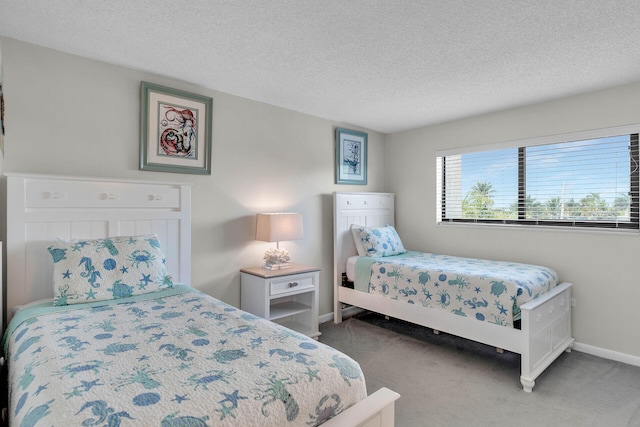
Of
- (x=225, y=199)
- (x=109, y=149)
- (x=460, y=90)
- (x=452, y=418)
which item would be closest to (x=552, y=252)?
(x=460, y=90)

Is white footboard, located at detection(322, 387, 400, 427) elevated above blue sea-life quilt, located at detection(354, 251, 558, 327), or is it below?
below

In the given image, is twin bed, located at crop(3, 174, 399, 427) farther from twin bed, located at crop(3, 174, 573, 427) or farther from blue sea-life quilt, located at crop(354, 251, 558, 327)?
blue sea-life quilt, located at crop(354, 251, 558, 327)

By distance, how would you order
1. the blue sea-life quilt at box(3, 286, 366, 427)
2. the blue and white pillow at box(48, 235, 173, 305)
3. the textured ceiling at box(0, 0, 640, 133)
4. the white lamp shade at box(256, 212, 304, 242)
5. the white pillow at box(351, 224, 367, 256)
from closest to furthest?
1. the blue sea-life quilt at box(3, 286, 366, 427)
2. the textured ceiling at box(0, 0, 640, 133)
3. the blue and white pillow at box(48, 235, 173, 305)
4. the white lamp shade at box(256, 212, 304, 242)
5. the white pillow at box(351, 224, 367, 256)

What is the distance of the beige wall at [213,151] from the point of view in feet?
7.36

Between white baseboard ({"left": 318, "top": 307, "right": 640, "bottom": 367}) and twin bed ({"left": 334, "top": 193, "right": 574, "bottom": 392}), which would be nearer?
twin bed ({"left": 334, "top": 193, "right": 574, "bottom": 392})

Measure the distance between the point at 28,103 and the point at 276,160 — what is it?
1925mm

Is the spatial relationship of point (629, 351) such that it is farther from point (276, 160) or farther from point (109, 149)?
point (109, 149)

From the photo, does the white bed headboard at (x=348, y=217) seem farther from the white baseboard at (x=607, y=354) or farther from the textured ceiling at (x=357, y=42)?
the white baseboard at (x=607, y=354)

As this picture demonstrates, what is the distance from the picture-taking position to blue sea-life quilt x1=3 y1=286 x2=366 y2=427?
3.22 ft

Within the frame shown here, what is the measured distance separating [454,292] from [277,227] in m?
1.61

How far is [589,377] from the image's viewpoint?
2.58 m

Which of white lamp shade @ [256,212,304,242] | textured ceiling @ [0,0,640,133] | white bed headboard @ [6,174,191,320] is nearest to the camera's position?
textured ceiling @ [0,0,640,133]

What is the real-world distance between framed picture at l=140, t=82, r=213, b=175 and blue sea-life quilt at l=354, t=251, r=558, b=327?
6.26 feet

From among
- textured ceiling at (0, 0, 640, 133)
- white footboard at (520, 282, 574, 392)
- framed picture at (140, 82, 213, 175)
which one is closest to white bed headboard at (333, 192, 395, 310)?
textured ceiling at (0, 0, 640, 133)
